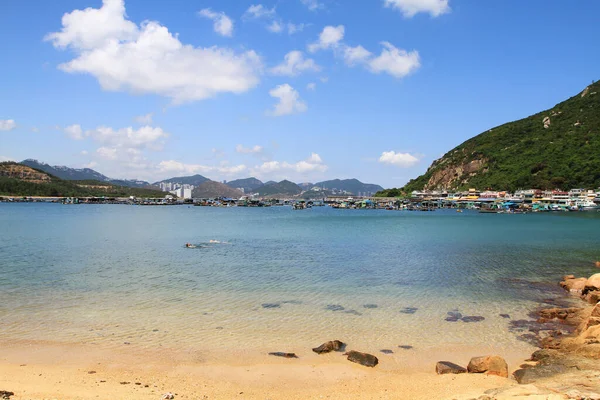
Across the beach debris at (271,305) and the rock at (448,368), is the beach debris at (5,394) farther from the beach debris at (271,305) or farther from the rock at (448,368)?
the rock at (448,368)

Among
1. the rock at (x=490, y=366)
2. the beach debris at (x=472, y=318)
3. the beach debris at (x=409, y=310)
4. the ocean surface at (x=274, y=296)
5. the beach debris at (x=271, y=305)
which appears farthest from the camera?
the beach debris at (x=271, y=305)

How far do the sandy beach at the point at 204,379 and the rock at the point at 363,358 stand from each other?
0.20 metres

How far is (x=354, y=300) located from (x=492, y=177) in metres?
151

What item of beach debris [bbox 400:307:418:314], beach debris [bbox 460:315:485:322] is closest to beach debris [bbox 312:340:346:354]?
beach debris [bbox 400:307:418:314]

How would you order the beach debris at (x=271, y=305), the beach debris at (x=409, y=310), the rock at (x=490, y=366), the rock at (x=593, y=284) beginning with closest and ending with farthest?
the rock at (x=490, y=366), the beach debris at (x=409, y=310), the beach debris at (x=271, y=305), the rock at (x=593, y=284)

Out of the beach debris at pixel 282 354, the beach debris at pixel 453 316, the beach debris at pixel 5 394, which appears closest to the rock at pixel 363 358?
the beach debris at pixel 282 354

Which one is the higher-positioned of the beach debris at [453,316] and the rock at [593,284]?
the rock at [593,284]

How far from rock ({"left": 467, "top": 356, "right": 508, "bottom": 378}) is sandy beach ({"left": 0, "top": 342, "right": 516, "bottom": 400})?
0.23 metres

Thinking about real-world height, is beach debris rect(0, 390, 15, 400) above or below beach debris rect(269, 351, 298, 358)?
above

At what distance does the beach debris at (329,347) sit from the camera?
12.7 metres

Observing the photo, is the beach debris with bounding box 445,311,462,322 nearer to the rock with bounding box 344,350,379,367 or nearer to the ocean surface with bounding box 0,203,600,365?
the ocean surface with bounding box 0,203,600,365

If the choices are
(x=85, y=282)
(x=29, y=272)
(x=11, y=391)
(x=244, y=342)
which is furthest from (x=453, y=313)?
(x=29, y=272)

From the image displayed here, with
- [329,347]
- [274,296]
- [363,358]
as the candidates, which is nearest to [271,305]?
[274,296]

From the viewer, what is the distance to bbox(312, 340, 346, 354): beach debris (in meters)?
12.7
